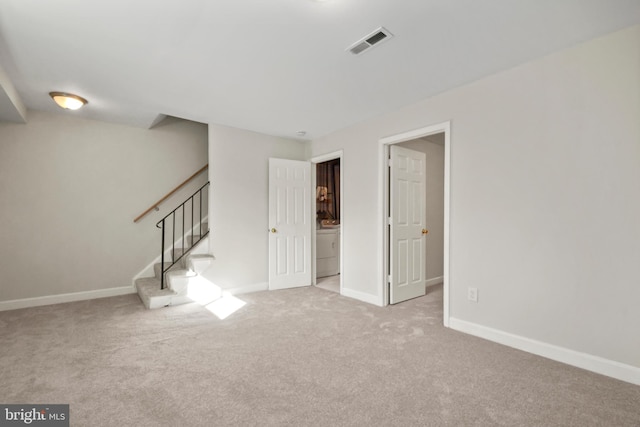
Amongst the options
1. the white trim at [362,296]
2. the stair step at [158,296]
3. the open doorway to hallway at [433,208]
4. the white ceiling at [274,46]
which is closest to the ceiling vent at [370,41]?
the white ceiling at [274,46]

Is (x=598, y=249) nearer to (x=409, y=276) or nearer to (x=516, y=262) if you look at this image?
(x=516, y=262)

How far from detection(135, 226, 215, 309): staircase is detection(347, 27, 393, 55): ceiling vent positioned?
3093 millimetres

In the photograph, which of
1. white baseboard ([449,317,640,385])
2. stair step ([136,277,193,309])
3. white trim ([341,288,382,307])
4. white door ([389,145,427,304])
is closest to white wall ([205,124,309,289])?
stair step ([136,277,193,309])

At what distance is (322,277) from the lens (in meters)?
5.65

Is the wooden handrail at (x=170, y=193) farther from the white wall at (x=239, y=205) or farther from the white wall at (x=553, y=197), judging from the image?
the white wall at (x=553, y=197)

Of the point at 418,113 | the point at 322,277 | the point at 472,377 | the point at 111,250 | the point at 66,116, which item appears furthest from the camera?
the point at 322,277

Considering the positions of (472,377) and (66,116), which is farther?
(66,116)

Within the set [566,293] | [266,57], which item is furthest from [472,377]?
[266,57]

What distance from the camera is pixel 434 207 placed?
4980mm

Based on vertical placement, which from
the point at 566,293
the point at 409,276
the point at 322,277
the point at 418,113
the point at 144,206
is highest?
the point at 418,113

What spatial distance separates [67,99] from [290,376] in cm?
367

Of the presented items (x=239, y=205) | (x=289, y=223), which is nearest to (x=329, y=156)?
(x=289, y=223)

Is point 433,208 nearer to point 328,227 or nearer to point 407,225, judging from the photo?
point 407,225

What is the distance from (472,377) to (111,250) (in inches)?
185
